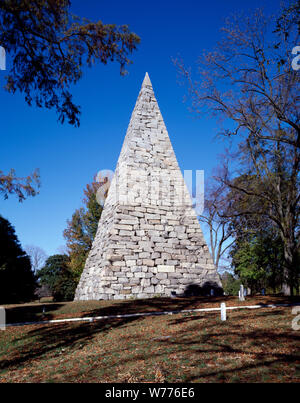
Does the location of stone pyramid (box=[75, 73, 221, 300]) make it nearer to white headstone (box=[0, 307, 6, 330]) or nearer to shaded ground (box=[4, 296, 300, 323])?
shaded ground (box=[4, 296, 300, 323])

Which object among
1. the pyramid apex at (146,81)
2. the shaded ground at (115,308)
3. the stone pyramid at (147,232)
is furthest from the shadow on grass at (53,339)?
the pyramid apex at (146,81)

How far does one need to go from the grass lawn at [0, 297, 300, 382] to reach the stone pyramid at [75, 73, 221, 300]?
501cm

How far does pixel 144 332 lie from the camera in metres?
8.41

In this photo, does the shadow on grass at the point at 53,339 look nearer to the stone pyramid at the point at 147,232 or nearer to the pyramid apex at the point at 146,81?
the stone pyramid at the point at 147,232

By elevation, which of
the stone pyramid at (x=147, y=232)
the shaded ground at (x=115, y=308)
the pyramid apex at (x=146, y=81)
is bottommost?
the shaded ground at (x=115, y=308)

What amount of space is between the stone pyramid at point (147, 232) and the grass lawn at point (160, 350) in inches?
197

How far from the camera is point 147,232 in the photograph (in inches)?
650

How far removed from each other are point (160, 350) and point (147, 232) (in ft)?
33.4

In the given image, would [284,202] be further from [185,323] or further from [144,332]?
[144,332]

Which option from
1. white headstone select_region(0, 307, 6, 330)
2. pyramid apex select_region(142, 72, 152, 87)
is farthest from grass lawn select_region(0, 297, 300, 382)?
pyramid apex select_region(142, 72, 152, 87)

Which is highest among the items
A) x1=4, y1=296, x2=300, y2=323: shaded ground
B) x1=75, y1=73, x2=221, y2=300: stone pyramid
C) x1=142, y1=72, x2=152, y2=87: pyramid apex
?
x1=142, y1=72, x2=152, y2=87: pyramid apex

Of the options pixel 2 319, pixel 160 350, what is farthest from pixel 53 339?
pixel 2 319

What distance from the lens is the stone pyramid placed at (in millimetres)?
15453

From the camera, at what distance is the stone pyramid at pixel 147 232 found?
50.7ft
